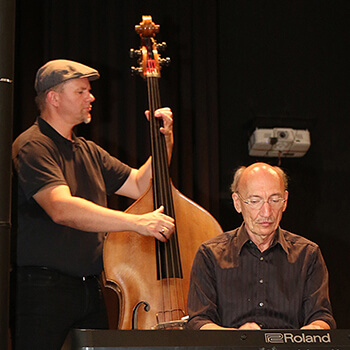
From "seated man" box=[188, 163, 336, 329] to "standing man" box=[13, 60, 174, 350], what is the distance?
0.90ft

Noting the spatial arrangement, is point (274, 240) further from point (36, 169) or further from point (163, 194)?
point (36, 169)

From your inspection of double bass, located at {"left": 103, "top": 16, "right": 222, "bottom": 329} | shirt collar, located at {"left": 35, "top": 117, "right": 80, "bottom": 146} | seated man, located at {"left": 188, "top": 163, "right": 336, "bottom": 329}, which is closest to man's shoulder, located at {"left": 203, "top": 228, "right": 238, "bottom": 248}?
seated man, located at {"left": 188, "top": 163, "right": 336, "bottom": 329}

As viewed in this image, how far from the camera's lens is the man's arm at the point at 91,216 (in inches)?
87.0

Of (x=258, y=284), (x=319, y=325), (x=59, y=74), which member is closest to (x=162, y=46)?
(x=59, y=74)

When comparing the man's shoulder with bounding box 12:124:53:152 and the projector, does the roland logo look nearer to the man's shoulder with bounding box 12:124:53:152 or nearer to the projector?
the man's shoulder with bounding box 12:124:53:152

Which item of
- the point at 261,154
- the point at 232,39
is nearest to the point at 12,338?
the point at 261,154

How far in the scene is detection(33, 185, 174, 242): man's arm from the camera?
2.21m

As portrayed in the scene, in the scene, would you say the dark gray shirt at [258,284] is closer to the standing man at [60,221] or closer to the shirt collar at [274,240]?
the shirt collar at [274,240]

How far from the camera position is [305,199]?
12.1ft

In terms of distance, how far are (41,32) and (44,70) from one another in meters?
0.88

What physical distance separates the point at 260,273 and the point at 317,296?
19cm

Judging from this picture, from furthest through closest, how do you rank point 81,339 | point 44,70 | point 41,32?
point 41,32, point 44,70, point 81,339

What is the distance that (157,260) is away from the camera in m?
2.29

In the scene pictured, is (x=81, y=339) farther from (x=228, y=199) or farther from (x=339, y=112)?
(x=339, y=112)
